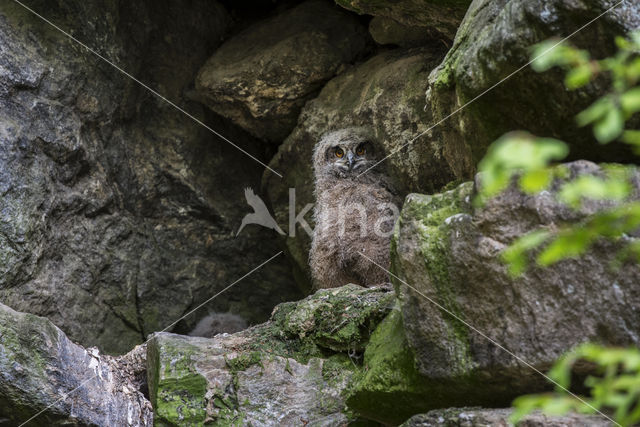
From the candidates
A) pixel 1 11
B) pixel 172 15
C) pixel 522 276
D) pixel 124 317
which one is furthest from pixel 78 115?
pixel 522 276

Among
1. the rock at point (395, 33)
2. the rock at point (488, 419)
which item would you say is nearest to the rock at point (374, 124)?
the rock at point (395, 33)

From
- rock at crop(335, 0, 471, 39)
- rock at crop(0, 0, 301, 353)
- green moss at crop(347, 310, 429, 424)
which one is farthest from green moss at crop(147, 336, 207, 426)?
rock at crop(335, 0, 471, 39)

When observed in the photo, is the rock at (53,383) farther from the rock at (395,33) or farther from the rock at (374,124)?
the rock at (395,33)

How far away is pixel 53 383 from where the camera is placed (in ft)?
11.9

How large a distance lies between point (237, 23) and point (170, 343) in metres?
3.81

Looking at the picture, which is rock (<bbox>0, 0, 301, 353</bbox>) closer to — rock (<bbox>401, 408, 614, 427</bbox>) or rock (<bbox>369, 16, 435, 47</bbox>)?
rock (<bbox>369, 16, 435, 47</bbox>)

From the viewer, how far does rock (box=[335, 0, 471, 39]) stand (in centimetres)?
472

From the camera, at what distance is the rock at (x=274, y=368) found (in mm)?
3877

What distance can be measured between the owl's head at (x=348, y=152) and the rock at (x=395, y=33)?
84 cm

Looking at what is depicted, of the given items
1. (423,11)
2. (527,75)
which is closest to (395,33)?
(423,11)

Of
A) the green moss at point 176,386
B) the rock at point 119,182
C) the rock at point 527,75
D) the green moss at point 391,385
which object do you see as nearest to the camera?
the rock at point 527,75

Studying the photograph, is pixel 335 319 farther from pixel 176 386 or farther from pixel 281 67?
pixel 281 67

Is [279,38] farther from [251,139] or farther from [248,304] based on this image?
[248,304]

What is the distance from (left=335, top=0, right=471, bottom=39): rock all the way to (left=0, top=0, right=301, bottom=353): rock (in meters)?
2.11
